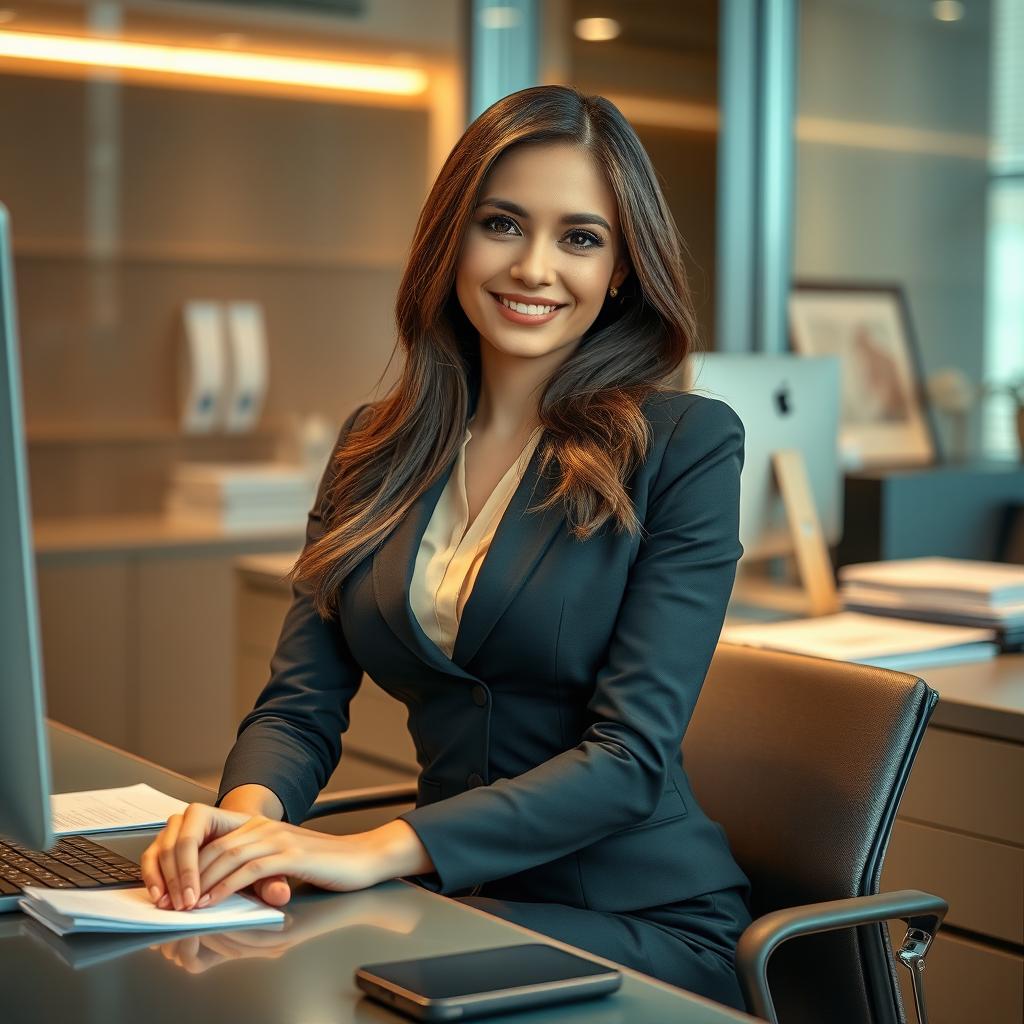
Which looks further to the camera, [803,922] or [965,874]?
[965,874]

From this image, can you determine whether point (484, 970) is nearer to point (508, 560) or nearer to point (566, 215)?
point (508, 560)

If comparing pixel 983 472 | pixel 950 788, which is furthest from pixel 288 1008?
pixel 983 472

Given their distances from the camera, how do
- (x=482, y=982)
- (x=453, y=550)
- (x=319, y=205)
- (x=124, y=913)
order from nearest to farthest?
1. (x=482, y=982)
2. (x=124, y=913)
3. (x=453, y=550)
4. (x=319, y=205)

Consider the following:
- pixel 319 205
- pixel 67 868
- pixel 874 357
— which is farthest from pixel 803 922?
pixel 319 205

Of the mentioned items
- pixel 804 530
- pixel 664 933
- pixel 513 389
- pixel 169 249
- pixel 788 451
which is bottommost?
pixel 664 933

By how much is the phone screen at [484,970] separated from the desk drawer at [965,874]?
1.24 metres

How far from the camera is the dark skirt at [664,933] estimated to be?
1627 mm

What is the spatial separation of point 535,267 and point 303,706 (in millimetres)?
602

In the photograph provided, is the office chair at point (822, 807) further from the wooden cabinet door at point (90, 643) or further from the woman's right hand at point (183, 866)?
the wooden cabinet door at point (90, 643)

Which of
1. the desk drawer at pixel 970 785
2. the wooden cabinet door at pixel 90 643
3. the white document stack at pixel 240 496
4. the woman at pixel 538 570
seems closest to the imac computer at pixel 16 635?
the woman at pixel 538 570

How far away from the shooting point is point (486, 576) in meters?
1.76

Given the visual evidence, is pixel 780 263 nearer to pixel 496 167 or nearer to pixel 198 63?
pixel 198 63

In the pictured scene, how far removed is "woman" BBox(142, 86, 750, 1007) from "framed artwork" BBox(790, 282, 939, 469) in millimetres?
2354

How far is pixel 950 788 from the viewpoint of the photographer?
2332 millimetres
